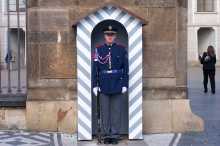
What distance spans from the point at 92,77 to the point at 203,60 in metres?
11.6

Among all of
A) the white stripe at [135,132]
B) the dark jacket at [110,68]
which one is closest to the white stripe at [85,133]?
the white stripe at [135,132]

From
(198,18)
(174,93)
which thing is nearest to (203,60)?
(174,93)

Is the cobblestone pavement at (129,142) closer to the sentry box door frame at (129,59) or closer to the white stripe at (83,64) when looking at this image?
the sentry box door frame at (129,59)

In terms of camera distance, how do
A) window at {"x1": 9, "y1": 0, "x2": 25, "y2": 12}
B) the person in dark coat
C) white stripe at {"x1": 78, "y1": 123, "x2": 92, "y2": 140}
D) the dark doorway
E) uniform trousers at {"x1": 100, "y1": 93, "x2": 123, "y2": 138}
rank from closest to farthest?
uniform trousers at {"x1": 100, "y1": 93, "x2": 123, "y2": 138} < white stripe at {"x1": 78, "y1": 123, "x2": 92, "y2": 140} < the dark doorway < window at {"x1": 9, "y1": 0, "x2": 25, "y2": 12} < the person in dark coat

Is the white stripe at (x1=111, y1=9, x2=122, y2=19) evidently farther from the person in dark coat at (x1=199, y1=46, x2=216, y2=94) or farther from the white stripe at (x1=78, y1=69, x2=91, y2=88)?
the person in dark coat at (x1=199, y1=46, x2=216, y2=94)

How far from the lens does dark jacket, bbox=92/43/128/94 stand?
10469 mm

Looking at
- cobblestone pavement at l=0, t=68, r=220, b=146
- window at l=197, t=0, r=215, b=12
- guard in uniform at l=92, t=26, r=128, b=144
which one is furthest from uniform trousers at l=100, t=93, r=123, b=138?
window at l=197, t=0, r=215, b=12

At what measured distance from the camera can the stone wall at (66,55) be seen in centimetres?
1119

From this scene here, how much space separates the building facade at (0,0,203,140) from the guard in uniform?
424mm

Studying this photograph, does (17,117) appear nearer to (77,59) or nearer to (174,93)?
(77,59)

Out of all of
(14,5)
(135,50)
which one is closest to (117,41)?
(135,50)

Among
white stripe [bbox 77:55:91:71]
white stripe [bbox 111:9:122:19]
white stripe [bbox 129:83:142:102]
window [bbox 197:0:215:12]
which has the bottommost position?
white stripe [bbox 129:83:142:102]

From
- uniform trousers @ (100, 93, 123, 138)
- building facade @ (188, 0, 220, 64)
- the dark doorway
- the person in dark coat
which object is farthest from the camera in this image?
building facade @ (188, 0, 220, 64)

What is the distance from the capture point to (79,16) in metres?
11.2
